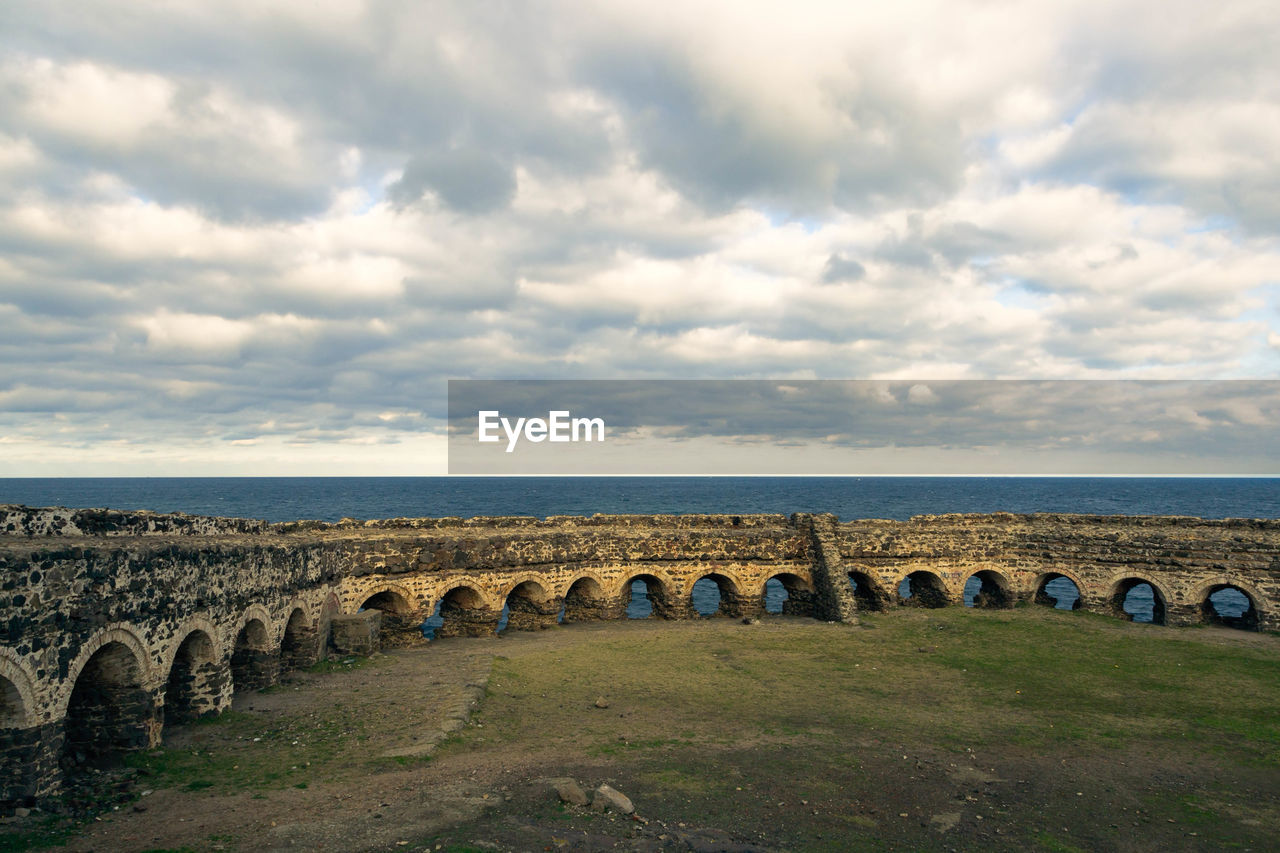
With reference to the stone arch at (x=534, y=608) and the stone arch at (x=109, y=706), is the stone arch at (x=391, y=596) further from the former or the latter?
the stone arch at (x=109, y=706)

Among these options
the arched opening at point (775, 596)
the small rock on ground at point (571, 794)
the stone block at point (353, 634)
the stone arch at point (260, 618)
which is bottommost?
the arched opening at point (775, 596)

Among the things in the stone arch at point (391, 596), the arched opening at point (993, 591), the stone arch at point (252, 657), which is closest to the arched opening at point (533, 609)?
the stone arch at point (391, 596)

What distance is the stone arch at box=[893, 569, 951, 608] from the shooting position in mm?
29172

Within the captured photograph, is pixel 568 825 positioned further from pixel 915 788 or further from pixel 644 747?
pixel 915 788

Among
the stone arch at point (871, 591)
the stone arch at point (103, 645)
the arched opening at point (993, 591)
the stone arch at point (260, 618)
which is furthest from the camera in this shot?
the arched opening at point (993, 591)

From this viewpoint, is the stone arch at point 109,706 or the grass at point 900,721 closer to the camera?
the grass at point 900,721

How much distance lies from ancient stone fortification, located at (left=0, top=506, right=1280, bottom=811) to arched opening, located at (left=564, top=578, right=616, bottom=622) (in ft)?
0.20

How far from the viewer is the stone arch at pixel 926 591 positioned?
95.7ft

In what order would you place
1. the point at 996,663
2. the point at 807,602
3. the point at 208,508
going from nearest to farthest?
the point at 996,663, the point at 807,602, the point at 208,508

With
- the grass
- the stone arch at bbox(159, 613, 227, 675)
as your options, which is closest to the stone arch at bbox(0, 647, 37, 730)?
A: the stone arch at bbox(159, 613, 227, 675)

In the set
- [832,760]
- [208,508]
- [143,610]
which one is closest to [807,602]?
[832,760]

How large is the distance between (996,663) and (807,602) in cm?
855

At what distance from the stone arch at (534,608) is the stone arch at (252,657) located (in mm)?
9300

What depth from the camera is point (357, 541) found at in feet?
75.2
